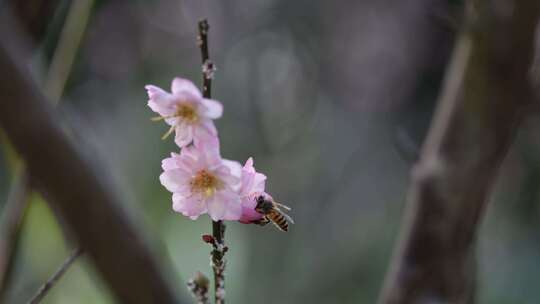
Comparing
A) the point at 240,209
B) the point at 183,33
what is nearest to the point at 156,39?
the point at 183,33

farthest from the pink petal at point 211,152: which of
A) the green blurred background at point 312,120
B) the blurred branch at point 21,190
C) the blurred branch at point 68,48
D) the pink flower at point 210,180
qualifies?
the green blurred background at point 312,120

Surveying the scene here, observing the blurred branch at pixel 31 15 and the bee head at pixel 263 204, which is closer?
the bee head at pixel 263 204

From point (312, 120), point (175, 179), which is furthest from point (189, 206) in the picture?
point (312, 120)

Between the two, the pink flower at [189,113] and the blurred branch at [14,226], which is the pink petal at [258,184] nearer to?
the pink flower at [189,113]

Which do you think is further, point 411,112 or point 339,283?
point 411,112

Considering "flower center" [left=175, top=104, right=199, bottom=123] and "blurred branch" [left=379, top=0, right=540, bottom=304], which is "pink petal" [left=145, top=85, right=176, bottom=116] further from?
"blurred branch" [left=379, top=0, right=540, bottom=304]

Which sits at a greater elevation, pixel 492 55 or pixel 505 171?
pixel 505 171

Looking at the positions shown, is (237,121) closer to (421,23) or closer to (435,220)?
(421,23)
